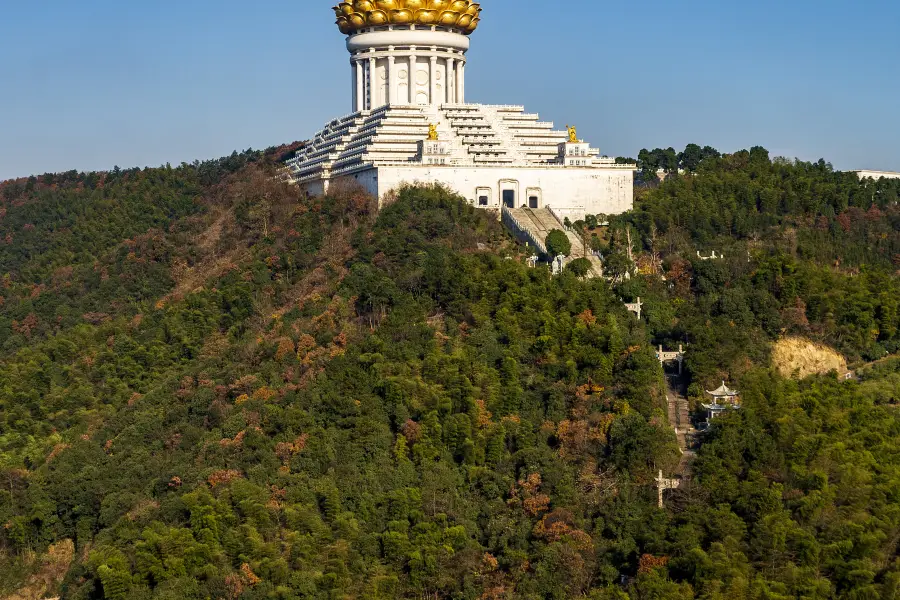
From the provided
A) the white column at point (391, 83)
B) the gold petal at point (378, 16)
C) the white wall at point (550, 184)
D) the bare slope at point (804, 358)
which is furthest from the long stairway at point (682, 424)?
the gold petal at point (378, 16)

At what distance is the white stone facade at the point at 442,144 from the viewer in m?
66.7

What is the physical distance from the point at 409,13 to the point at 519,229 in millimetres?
10361

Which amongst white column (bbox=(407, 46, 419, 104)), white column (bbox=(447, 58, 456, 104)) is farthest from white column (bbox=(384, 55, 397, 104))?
white column (bbox=(447, 58, 456, 104))

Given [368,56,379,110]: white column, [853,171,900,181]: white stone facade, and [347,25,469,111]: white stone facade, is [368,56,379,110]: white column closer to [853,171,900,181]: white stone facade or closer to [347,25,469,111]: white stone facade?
[347,25,469,111]: white stone facade

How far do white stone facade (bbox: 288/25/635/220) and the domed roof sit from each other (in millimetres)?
326

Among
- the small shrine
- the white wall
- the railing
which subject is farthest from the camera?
the white wall

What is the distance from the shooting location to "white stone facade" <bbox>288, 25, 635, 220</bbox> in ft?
219

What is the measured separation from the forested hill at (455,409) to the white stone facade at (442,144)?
1.30m

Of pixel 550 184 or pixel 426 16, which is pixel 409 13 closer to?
pixel 426 16

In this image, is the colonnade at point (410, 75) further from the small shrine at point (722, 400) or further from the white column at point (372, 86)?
the small shrine at point (722, 400)

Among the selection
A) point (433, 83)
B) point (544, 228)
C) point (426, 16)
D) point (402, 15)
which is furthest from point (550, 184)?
point (402, 15)

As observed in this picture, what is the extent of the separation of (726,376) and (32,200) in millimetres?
40967

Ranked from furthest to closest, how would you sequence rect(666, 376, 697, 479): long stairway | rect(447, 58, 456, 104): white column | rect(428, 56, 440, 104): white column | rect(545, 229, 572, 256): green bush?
rect(447, 58, 456, 104): white column
rect(428, 56, 440, 104): white column
rect(545, 229, 572, 256): green bush
rect(666, 376, 697, 479): long stairway

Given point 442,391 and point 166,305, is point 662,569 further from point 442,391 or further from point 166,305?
point 166,305
